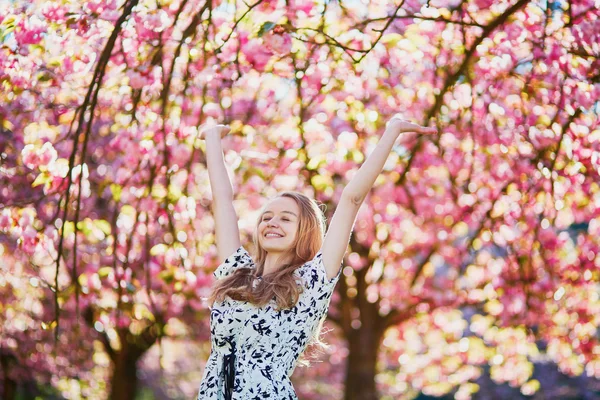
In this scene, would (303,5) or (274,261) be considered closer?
(274,261)

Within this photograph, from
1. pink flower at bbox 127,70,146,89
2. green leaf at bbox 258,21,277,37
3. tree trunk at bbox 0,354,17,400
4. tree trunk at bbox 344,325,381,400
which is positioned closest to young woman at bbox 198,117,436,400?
green leaf at bbox 258,21,277,37

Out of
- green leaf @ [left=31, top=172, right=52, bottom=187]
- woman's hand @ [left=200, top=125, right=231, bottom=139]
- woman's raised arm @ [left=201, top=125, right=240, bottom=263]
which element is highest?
green leaf @ [left=31, top=172, right=52, bottom=187]

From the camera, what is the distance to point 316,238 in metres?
3.25

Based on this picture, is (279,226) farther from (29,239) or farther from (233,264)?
(29,239)

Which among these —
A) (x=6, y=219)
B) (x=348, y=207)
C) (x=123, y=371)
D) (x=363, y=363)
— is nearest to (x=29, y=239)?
(x=6, y=219)

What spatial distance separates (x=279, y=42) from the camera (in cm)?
415

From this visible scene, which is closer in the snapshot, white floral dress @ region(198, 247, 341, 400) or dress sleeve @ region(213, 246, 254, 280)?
white floral dress @ region(198, 247, 341, 400)

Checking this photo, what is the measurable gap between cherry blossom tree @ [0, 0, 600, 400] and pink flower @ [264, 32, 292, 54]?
0.01 metres

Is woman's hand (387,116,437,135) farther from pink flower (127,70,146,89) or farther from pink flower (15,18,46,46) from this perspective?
pink flower (15,18,46,46)

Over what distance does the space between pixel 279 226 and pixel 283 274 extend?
214 mm

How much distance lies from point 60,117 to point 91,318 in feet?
18.9

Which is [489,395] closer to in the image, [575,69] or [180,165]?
[180,165]

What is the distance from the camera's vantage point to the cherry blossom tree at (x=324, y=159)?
14.3 feet

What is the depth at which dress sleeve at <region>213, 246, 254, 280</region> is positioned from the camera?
320 centimetres
